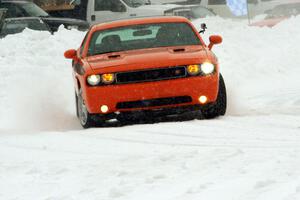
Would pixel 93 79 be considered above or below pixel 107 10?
above

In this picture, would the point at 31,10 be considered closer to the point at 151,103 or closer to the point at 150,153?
the point at 151,103

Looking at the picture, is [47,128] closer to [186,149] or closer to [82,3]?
[186,149]

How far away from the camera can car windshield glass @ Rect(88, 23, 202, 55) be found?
9.06m

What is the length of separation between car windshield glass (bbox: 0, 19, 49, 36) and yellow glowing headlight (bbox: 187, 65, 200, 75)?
11.4 metres

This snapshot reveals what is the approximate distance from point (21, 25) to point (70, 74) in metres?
5.29

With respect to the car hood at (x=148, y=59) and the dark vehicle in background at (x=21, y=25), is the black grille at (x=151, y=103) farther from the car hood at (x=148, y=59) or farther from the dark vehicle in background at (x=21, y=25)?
the dark vehicle in background at (x=21, y=25)

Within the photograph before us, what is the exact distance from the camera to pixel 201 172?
16.6 feet

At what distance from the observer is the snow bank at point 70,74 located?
32.2ft

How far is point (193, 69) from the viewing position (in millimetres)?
8086

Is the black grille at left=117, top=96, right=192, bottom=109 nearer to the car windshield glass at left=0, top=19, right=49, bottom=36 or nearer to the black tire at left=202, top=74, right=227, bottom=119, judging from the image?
the black tire at left=202, top=74, right=227, bottom=119

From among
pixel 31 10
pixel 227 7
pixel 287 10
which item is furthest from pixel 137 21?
pixel 227 7

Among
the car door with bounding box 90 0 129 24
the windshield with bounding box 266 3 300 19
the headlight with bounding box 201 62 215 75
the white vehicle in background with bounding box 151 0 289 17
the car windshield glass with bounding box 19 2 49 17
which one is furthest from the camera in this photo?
the white vehicle in background with bounding box 151 0 289 17

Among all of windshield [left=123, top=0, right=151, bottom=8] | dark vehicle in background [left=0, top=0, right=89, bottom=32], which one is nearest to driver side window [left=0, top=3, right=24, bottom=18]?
dark vehicle in background [left=0, top=0, right=89, bottom=32]

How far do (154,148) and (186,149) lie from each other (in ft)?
1.04
